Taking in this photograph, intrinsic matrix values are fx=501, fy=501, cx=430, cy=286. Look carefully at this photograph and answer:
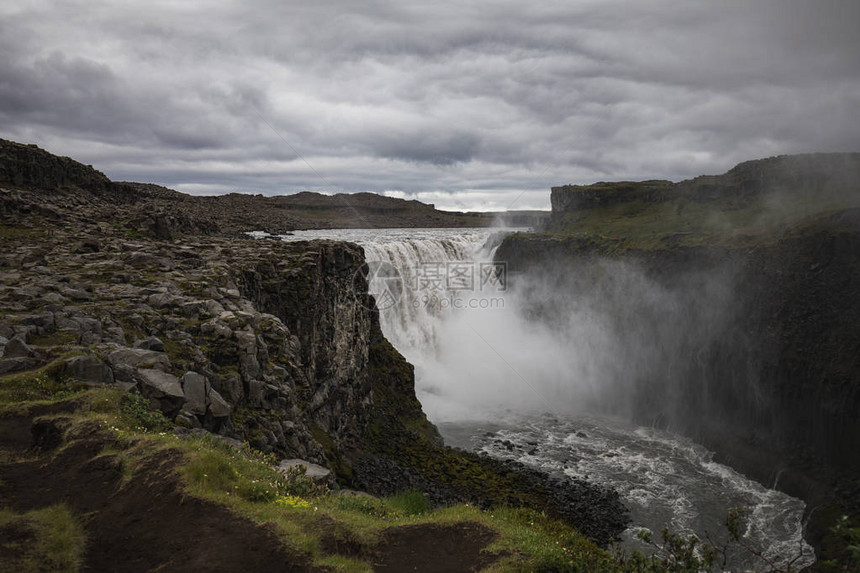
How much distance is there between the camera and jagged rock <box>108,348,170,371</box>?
1267cm

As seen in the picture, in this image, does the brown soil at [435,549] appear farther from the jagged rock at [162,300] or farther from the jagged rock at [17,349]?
the jagged rock at [162,300]

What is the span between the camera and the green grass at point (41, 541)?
682cm

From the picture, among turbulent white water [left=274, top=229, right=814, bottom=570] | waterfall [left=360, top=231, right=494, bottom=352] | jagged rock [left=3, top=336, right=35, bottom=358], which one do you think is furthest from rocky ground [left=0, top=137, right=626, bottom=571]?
waterfall [left=360, top=231, right=494, bottom=352]

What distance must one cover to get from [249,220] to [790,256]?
76.4m

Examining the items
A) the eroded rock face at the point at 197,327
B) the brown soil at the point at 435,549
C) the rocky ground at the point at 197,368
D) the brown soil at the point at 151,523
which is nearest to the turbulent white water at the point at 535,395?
the rocky ground at the point at 197,368

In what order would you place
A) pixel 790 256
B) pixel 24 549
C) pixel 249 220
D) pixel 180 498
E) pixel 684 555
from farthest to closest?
pixel 249 220 < pixel 790 256 < pixel 684 555 < pixel 180 498 < pixel 24 549

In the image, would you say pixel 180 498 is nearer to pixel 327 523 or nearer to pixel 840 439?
pixel 327 523

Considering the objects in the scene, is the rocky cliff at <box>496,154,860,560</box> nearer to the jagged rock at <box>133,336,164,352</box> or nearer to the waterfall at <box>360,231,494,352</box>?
the waterfall at <box>360,231,494,352</box>

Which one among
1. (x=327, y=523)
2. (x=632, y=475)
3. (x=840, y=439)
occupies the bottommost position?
(x=632, y=475)

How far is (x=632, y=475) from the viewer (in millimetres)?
35250

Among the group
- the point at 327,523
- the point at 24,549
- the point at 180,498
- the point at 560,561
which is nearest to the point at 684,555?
the point at 560,561

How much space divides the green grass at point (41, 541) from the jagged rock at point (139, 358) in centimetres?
527

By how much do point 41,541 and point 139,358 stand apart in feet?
20.8

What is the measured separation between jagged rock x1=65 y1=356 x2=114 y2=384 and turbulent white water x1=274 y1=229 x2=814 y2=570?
2592 cm
